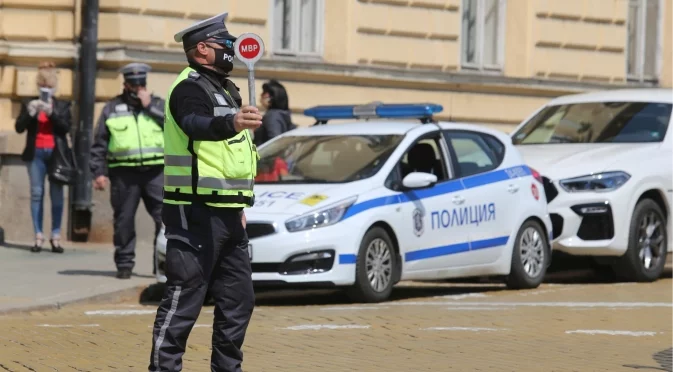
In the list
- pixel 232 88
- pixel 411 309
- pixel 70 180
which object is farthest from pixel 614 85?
pixel 232 88

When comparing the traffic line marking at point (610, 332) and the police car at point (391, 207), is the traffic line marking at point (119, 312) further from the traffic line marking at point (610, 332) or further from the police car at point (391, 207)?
the traffic line marking at point (610, 332)

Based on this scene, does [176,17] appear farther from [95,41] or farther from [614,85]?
[614,85]

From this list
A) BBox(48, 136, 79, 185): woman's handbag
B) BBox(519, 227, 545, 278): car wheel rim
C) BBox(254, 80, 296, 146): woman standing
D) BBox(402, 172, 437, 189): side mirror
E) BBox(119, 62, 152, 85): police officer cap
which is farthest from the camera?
BBox(48, 136, 79, 185): woman's handbag

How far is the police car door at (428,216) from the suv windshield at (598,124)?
8.40ft

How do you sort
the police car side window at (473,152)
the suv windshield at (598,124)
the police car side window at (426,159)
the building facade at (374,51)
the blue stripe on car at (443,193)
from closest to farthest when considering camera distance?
the blue stripe on car at (443,193) < the police car side window at (426,159) < the police car side window at (473,152) < the suv windshield at (598,124) < the building facade at (374,51)

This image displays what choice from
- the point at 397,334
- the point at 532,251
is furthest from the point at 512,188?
the point at 397,334

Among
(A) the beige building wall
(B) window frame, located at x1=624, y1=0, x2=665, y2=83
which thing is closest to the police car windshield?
(A) the beige building wall

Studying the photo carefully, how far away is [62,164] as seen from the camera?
50.8 feet

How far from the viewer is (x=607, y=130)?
15281 millimetres

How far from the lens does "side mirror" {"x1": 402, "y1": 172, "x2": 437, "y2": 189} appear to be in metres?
12.4

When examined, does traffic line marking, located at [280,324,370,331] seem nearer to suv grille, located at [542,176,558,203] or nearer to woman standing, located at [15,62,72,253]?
suv grille, located at [542,176,558,203]

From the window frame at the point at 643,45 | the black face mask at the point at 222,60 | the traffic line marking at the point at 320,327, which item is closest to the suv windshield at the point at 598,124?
the traffic line marking at the point at 320,327

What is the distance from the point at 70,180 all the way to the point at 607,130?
5113 mm

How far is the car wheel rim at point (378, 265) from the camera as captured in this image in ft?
39.4
